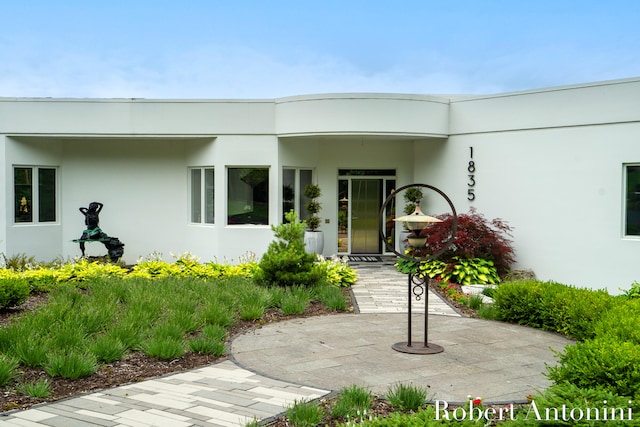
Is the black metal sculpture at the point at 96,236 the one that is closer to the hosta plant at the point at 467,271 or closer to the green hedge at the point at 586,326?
the hosta plant at the point at 467,271

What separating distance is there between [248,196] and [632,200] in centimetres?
864

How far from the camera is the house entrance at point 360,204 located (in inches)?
662

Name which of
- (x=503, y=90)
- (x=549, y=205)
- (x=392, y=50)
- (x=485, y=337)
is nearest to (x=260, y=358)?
(x=485, y=337)

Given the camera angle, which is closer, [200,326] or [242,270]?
[200,326]

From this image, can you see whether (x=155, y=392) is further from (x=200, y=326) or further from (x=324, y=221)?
(x=324, y=221)

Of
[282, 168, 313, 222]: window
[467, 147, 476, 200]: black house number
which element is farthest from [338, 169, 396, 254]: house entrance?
[467, 147, 476, 200]: black house number

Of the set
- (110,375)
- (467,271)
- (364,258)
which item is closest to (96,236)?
(364,258)

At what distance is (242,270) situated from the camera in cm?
1273

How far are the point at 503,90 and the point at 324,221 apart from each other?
5.85 meters

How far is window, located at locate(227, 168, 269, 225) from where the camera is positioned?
49.8 feet

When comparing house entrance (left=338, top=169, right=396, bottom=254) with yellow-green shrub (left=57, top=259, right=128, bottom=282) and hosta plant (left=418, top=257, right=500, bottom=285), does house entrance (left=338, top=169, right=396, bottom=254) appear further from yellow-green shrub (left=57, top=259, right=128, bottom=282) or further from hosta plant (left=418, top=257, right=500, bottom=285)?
yellow-green shrub (left=57, top=259, right=128, bottom=282)

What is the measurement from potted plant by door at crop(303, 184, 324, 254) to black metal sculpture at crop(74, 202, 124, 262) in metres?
4.64

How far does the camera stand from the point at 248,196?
49.9ft

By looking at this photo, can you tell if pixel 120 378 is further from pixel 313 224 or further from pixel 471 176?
pixel 471 176
